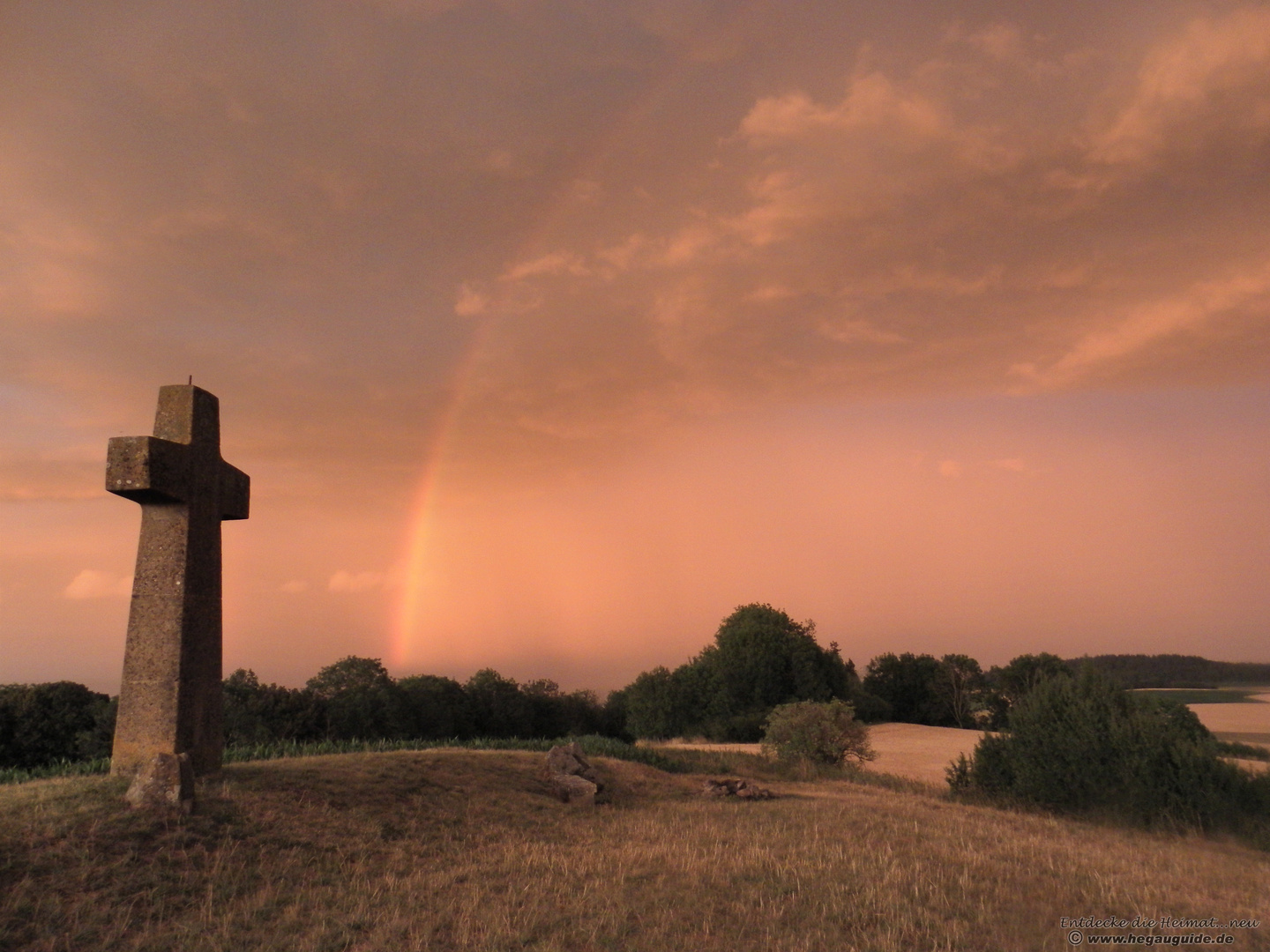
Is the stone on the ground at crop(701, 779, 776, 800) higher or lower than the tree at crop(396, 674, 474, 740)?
lower

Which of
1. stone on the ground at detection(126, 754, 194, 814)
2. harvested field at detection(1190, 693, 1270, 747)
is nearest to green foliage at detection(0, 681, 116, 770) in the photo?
stone on the ground at detection(126, 754, 194, 814)

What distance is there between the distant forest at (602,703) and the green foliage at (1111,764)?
126 cm

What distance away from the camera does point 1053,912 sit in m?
10.2

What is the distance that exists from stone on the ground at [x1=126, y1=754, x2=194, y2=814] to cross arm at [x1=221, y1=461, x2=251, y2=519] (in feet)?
17.7

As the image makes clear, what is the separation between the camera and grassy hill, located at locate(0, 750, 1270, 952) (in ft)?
28.4

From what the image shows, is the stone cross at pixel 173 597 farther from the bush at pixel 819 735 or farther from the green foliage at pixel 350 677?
the green foliage at pixel 350 677

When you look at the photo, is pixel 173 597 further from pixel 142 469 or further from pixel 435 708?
pixel 435 708

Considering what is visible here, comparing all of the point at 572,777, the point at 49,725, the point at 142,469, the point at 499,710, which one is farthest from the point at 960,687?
the point at 142,469

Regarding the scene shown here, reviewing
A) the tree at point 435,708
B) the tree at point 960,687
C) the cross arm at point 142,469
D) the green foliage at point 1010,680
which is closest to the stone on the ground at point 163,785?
the cross arm at point 142,469

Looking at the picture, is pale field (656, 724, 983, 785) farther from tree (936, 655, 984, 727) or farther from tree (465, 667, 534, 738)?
tree (936, 655, 984, 727)

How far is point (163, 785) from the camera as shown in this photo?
11492 millimetres

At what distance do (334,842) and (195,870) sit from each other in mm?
2393

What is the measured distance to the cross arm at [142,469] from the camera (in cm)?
1298

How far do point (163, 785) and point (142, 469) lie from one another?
541cm
